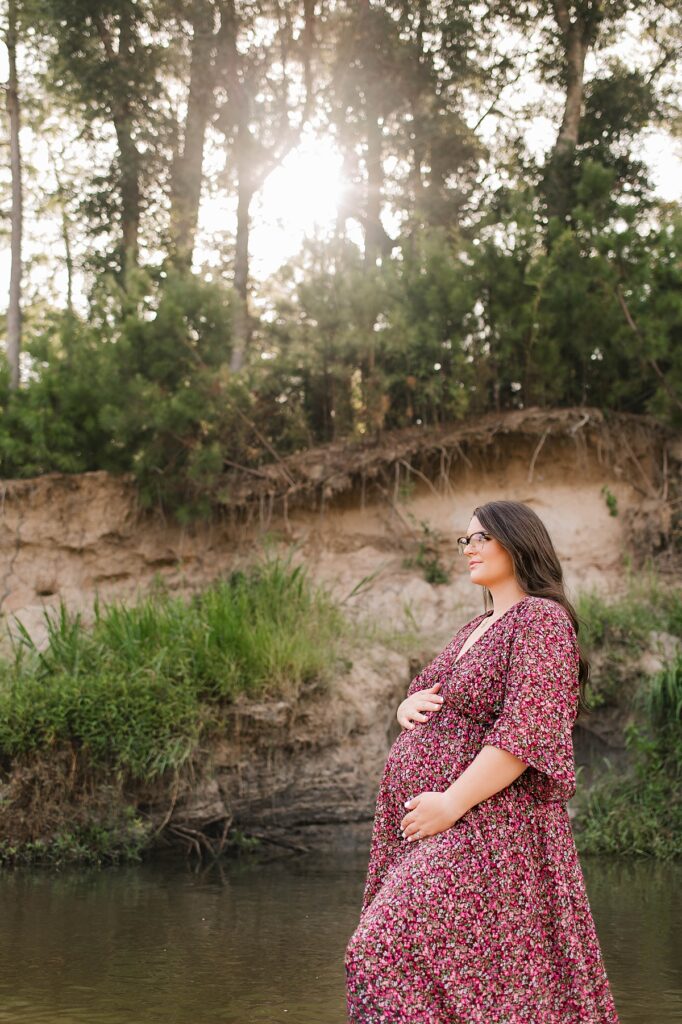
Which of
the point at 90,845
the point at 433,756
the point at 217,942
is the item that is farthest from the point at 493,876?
the point at 90,845

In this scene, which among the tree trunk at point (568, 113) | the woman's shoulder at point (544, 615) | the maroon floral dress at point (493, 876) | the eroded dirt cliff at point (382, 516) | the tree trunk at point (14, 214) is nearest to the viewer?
the maroon floral dress at point (493, 876)

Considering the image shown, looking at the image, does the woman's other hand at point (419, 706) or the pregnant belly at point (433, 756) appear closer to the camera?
the pregnant belly at point (433, 756)

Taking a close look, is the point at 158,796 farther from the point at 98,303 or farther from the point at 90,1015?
the point at 98,303

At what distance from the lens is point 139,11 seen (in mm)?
14680

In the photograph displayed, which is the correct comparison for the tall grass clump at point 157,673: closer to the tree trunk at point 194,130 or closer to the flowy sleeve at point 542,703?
the flowy sleeve at point 542,703

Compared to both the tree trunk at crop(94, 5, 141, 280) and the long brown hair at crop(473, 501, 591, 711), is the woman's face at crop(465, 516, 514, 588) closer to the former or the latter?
the long brown hair at crop(473, 501, 591, 711)

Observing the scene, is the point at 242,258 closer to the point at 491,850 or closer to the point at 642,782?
the point at 642,782

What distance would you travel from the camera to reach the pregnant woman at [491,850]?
2666 millimetres

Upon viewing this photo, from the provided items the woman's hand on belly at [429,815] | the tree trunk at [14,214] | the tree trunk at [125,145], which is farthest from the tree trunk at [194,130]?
the woman's hand on belly at [429,815]

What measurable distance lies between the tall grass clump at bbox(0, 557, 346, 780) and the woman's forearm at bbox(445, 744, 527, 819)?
565 centimetres

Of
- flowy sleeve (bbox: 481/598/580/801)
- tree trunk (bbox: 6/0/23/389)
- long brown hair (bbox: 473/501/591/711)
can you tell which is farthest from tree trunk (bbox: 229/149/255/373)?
flowy sleeve (bbox: 481/598/580/801)

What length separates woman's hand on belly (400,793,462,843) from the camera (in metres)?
2.80

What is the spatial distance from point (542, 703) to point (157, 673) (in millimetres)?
6069

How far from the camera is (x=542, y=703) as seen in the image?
2.84 metres
